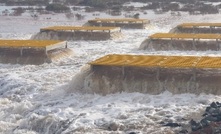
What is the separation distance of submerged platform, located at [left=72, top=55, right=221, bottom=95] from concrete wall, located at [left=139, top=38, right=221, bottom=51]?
23.3ft

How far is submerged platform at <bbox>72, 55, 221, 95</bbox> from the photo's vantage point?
580 inches

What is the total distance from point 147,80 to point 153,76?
0.27 m

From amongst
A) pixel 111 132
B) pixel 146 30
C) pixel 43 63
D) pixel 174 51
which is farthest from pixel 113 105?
pixel 146 30

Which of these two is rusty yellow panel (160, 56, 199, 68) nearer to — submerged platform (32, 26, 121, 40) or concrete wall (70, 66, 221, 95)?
concrete wall (70, 66, 221, 95)

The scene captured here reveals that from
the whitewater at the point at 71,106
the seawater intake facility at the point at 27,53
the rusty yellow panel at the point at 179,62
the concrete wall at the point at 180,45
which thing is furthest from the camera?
the concrete wall at the point at 180,45

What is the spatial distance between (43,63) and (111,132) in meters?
9.62

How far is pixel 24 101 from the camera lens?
14.6m

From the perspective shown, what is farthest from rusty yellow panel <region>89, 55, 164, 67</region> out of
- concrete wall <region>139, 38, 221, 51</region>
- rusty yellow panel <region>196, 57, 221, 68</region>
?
concrete wall <region>139, 38, 221, 51</region>

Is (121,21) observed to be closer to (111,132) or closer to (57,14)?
(57,14)

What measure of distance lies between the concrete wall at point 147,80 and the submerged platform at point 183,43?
27.6 ft

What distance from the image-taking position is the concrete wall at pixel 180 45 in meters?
23.1

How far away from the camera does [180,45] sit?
2366cm

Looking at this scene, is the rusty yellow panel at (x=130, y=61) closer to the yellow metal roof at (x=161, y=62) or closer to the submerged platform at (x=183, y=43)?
the yellow metal roof at (x=161, y=62)

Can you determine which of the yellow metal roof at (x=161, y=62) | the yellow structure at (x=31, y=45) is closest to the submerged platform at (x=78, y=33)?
the yellow structure at (x=31, y=45)
